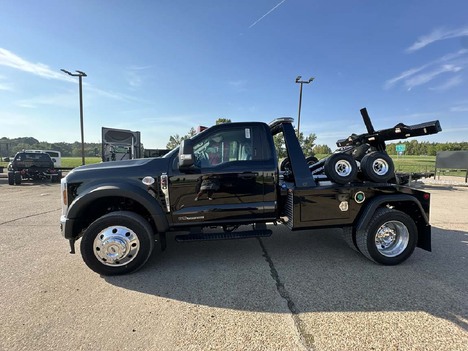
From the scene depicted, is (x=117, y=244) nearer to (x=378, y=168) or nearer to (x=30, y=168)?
(x=378, y=168)

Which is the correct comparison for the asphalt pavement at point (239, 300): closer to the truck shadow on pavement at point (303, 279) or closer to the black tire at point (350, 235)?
the truck shadow on pavement at point (303, 279)

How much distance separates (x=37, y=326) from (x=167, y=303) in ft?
3.82

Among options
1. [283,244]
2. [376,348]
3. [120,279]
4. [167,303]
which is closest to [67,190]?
[120,279]

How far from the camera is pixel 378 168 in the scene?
3.80 m

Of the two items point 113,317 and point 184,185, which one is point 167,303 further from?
point 184,185

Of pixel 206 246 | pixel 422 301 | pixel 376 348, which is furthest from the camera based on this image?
pixel 206 246

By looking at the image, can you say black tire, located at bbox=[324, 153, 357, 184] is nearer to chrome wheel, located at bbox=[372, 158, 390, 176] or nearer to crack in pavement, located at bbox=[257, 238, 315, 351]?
chrome wheel, located at bbox=[372, 158, 390, 176]

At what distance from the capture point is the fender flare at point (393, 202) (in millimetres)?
3658

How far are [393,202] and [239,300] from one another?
2649 millimetres

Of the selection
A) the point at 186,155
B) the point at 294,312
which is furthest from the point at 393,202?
the point at 186,155

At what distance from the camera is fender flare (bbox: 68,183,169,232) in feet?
11.0

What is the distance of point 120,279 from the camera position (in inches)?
131

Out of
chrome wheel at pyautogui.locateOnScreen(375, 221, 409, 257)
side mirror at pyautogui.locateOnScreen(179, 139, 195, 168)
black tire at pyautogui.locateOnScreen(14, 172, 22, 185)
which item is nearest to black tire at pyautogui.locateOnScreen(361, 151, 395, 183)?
chrome wheel at pyautogui.locateOnScreen(375, 221, 409, 257)

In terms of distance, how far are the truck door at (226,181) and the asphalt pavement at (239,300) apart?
29.6 inches
